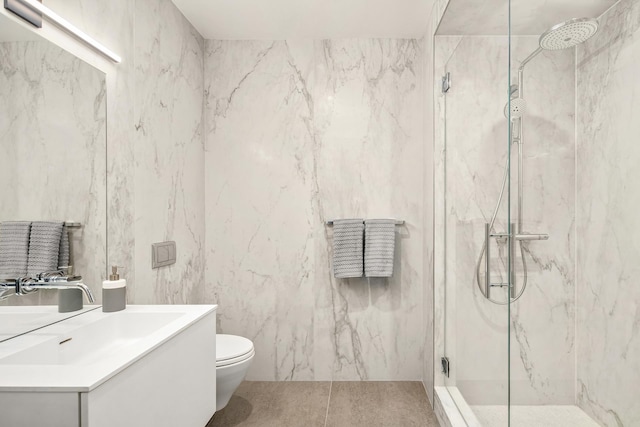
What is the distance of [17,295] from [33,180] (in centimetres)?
38

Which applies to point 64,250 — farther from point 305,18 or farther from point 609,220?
point 609,220

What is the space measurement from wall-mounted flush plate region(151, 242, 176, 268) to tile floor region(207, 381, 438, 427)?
0.89 m

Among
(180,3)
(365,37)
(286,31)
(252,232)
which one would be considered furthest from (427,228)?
(180,3)

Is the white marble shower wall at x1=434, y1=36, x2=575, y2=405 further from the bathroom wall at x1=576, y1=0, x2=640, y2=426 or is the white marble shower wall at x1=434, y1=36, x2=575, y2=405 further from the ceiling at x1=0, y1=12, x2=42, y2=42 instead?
the ceiling at x1=0, y1=12, x2=42, y2=42

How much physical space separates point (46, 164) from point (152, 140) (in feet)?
2.34

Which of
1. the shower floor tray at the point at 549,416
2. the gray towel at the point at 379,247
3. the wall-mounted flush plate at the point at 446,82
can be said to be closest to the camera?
the shower floor tray at the point at 549,416

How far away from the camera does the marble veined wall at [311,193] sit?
2.80 m

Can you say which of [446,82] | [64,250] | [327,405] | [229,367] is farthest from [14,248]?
[446,82]

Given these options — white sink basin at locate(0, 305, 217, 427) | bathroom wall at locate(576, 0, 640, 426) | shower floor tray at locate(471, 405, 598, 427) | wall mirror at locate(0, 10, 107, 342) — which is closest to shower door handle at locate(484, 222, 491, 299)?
bathroom wall at locate(576, 0, 640, 426)

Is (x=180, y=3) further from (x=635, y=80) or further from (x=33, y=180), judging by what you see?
(x=635, y=80)

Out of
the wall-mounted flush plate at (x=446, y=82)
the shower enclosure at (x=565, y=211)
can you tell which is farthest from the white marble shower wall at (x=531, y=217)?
the wall-mounted flush plate at (x=446, y=82)

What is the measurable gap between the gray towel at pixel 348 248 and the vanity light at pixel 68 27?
156 cm

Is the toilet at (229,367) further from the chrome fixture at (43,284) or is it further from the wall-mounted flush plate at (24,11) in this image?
the wall-mounted flush plate at (24,11)

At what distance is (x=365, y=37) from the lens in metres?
2.81
